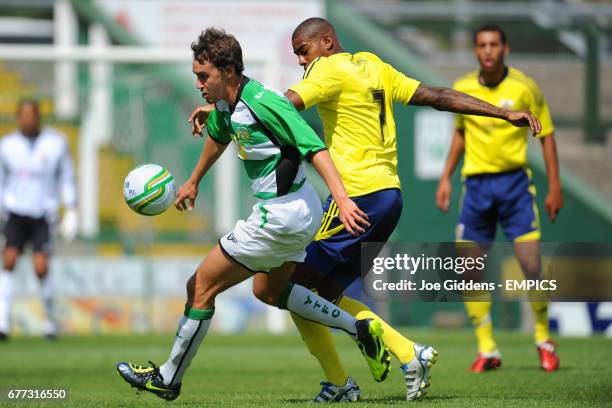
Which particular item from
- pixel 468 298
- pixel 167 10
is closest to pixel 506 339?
pixel 468 298

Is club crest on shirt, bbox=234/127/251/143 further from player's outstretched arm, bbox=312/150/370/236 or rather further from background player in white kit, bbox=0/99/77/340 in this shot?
background player in white kit, bbox=0/99/77/340

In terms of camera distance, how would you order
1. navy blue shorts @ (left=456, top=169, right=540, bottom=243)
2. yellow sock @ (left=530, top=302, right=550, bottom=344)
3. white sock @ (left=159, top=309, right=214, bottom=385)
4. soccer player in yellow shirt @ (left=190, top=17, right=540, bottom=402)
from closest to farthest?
1. white sock @ (left=159, top=309, right=214, bottom=385)
2. soccer player in yellow shirt @ (left=190, top=17, right=540, bottom=402)
3. yellow sock @ (left=530, top=302, right=550, bottom=344)
4. navy blue shorts @ (left=456, top=169, right=540, bottom=243)

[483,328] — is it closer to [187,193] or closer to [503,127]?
[503,127]

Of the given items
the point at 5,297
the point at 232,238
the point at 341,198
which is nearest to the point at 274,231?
the point at 232,238

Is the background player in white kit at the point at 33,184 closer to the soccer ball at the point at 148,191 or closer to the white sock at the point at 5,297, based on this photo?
the white sock at the point at 5,297

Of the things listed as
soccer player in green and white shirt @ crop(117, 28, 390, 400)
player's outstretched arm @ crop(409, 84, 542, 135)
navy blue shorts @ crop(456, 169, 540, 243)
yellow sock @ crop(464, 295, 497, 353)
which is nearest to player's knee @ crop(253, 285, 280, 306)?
soccer player in green and white shirt @ crop(117, 28, 390, 400)

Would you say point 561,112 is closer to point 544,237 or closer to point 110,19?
point 544,237

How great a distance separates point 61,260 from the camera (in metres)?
16.2

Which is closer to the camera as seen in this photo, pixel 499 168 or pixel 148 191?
pixel 148 191

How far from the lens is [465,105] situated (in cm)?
706

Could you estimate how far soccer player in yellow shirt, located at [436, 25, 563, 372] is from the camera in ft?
31.7

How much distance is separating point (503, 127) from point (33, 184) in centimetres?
657

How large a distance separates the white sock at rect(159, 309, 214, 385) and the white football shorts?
399 millimetres

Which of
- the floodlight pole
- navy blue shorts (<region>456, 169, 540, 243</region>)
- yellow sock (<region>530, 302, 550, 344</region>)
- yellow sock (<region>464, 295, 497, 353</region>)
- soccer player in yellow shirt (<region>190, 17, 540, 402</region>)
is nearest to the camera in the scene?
soccer player in yellow shirt (<region>190, 17, 540, 402</region>)
